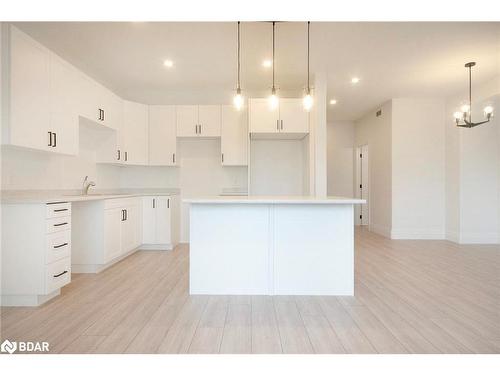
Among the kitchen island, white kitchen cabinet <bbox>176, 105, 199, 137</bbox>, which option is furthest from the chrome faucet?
the kitchen island

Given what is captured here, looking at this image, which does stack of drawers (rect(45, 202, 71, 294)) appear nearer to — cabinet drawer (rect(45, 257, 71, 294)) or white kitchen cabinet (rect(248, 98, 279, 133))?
cabinet drawer (rect(45, 257, 71, 294))

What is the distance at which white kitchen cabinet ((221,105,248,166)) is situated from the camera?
16.1 ft

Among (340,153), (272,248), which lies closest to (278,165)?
(272,248)

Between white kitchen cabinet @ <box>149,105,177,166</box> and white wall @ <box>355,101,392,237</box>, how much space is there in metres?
4.30

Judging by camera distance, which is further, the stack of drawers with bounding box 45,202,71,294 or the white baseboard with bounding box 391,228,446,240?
the white baseboard with bounding box 391,228,446,240

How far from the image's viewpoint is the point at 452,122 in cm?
541

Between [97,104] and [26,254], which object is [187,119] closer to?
[97,104]

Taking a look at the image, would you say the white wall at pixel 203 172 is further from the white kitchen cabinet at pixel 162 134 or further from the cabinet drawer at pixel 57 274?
the cabinet drawer at pixel 57 274

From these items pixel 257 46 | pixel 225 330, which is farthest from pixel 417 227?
pixel 225 330

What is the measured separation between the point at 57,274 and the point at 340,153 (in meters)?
6.85

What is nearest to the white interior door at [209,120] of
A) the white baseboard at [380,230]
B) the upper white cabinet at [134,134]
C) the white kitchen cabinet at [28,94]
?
the upper white cabinet at [134,134]

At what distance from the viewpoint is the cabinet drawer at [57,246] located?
8.67 feet

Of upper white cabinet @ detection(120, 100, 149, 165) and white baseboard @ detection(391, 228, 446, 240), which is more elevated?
upper white cabinet @ detection(120, 100, 149, 165)

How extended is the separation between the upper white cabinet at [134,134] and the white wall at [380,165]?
15.6 ft
